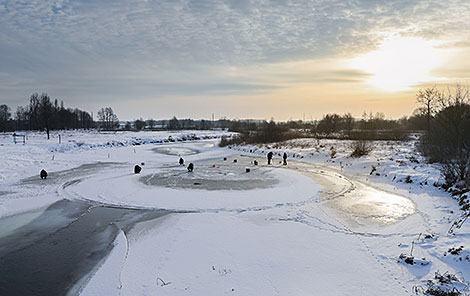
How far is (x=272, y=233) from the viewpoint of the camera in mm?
7332

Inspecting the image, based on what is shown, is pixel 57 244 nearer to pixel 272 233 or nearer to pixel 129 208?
pixel 129 208

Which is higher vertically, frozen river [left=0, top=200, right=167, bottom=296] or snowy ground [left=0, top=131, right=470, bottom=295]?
snowy ground [left=0, top=131, right=470, bottom=295]

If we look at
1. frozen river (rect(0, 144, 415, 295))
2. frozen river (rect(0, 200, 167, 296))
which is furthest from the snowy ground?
frozen river (rect(0, 200, 167, 296))

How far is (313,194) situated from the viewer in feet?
38.2

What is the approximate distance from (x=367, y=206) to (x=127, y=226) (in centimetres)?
783

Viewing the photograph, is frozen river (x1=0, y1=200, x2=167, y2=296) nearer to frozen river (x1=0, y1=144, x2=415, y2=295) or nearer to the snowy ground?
frozen river (x1=0, y1=144, x2=415, y2=295)

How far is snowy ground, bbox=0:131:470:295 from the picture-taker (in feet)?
16.4

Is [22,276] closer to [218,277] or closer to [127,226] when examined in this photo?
[127,226]

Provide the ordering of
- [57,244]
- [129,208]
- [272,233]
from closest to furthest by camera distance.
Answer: [57,244], [272,233], [129,208]

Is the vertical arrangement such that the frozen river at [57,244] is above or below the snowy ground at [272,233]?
below

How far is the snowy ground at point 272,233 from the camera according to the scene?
4.99 metres

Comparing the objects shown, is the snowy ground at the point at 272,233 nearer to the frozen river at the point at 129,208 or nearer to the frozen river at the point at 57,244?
the frozen river at the point at 129,208

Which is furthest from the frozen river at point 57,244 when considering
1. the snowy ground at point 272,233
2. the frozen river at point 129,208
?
the snowy ground at point 272,233

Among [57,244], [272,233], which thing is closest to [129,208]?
[57,244]
